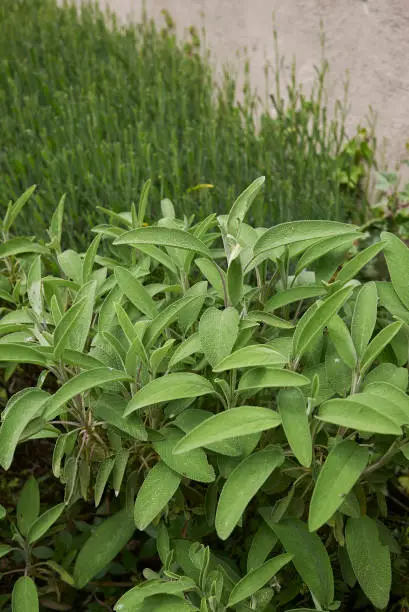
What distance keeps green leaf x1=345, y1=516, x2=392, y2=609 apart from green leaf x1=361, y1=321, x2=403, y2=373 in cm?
29

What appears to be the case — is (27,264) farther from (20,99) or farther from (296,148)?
(20,99)

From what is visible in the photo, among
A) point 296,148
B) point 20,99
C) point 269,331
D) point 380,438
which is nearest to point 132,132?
point 296,148

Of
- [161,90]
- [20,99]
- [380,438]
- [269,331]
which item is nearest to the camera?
[380,438]

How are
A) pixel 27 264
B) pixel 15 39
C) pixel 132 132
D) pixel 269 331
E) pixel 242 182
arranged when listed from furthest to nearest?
pixel 15 39
pixel 132 132
pixel 242 182
pixel 27 264
pixel 269 331

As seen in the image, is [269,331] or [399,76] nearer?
[269,331]

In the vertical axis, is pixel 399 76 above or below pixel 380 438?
above

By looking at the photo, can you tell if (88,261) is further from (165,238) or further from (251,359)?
(251,359)

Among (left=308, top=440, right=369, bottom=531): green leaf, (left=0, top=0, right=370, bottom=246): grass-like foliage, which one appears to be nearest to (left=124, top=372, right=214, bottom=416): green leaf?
(left=308, top=440, right=369, bottom=531): green leaf

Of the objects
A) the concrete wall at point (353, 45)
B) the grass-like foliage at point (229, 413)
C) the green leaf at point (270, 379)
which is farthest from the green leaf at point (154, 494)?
the concrete wall at point (353, 45)

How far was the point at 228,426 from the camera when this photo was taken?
3.33 feet

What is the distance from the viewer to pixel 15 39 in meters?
4.44

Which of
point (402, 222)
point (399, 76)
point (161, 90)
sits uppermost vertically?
point (399, 76)

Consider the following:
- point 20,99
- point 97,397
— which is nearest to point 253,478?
point 97,397

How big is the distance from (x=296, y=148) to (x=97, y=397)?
196 cm
